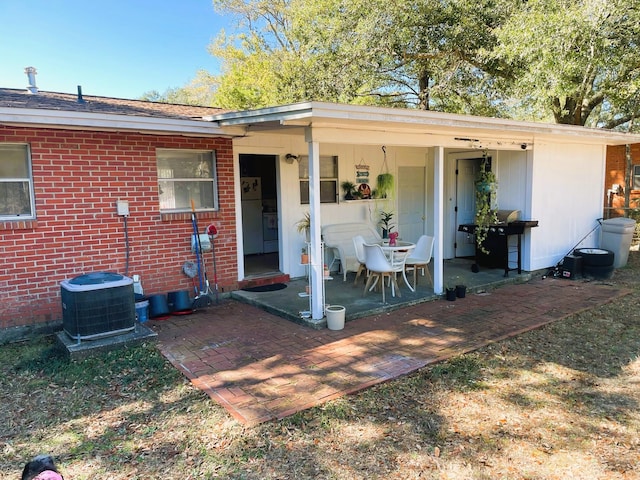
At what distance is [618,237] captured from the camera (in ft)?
29.6

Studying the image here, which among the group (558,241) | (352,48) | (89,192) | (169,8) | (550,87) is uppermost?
(169,8)

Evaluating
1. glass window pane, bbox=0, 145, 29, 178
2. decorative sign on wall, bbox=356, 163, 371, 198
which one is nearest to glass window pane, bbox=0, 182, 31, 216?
glass window pane, bbox=0, 145, 29, 178

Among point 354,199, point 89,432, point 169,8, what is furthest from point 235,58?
point 89,432

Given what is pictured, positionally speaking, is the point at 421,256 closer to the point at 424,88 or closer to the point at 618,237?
the point at 618,237

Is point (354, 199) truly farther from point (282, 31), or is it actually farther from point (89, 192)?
point (282, 31)

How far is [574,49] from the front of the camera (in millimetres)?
8453

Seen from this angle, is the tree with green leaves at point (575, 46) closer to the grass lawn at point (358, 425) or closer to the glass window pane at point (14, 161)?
the grass lawn at point (358, 425)

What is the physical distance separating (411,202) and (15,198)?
22.9 ft

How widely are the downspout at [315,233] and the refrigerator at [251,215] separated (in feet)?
15.8

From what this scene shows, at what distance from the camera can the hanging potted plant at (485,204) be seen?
315 inches

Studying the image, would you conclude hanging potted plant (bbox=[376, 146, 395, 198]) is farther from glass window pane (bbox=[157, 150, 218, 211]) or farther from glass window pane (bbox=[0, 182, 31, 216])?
glass window pane (bbox=[0, 182, 31, 216])

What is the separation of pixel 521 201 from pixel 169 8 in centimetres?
2065

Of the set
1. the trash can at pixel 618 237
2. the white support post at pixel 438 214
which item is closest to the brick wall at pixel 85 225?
the white support post at pixel 438 214

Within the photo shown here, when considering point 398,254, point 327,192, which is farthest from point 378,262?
point 327,192
